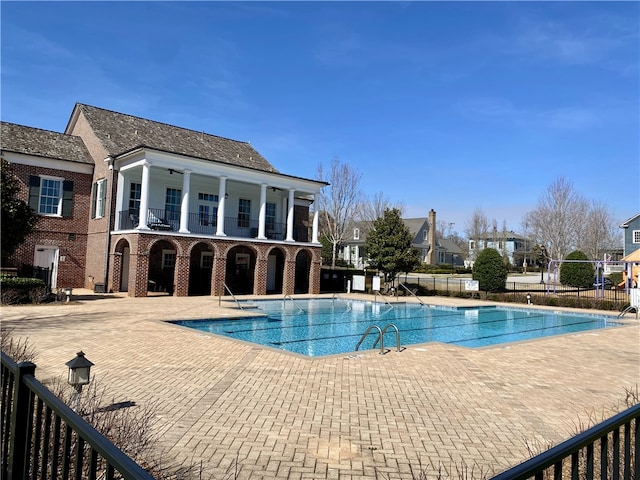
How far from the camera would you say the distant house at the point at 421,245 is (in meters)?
61.9

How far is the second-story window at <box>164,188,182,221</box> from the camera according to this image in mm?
27328

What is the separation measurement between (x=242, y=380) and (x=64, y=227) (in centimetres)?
2241

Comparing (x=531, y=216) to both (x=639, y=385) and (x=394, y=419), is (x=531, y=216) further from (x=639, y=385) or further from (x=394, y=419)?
(x=394, y=419)

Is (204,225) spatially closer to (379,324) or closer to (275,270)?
(275,270)

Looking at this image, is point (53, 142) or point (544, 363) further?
point (53, 142)

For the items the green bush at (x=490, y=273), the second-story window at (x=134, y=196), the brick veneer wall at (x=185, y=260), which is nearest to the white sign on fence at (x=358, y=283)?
the brick veneer wall at (x=185, y=260)

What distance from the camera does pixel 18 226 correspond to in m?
17.0

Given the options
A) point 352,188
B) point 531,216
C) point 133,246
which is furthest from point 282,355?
point 531,216

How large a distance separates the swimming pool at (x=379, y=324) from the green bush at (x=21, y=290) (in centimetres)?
649

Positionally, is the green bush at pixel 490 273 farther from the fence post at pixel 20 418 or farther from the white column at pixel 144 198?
the fence post at pixel 20 418

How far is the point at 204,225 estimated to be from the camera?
94.6 ft

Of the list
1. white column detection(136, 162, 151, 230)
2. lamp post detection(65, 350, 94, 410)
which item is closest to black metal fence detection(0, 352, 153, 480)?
lamp post detection(65, 350, 94, 410)

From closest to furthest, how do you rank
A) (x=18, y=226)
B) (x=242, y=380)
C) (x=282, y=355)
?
(x=242, y=380) → (x=282, y=355) → (x=18, y=226)

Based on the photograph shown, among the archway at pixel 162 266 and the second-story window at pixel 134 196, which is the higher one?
the second-story window at pixel 134 196
